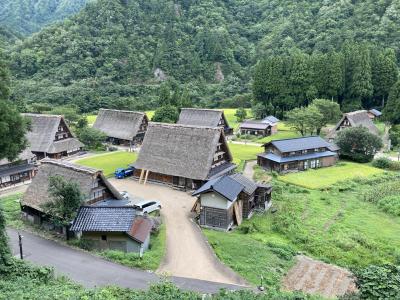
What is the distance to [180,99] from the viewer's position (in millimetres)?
60469

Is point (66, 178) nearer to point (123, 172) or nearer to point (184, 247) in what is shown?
point (184, 247)

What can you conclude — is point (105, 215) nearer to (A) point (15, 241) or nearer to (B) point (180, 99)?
(A) point (15, 241)

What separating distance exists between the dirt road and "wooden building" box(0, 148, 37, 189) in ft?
33.0

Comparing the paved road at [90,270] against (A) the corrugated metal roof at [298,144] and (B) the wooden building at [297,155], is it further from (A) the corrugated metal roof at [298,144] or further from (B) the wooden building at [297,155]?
(A) the corrugated metal roof at [298,144]

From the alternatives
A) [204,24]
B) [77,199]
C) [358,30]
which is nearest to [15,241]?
[77,199]

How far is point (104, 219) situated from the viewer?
858 inches

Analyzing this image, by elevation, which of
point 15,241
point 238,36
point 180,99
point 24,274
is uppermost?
point 238,36

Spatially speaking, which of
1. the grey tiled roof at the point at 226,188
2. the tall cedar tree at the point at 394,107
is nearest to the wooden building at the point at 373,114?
the tall cedar tree at the point at 394,107

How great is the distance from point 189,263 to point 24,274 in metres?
7.69

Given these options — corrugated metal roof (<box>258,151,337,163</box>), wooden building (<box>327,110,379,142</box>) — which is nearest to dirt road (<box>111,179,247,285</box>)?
corrugated metal roof (<box>258,151,337,163</box>)

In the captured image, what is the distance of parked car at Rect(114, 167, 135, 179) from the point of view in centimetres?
3612

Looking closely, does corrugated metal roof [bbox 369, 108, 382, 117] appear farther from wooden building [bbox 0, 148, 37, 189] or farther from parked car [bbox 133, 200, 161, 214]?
wooden building [bbox 0, 148, 37, 189]

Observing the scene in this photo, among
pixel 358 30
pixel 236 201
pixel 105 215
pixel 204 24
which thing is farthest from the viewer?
pixel 204 24

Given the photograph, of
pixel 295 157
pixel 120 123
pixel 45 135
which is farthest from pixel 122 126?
pixel 295 157
